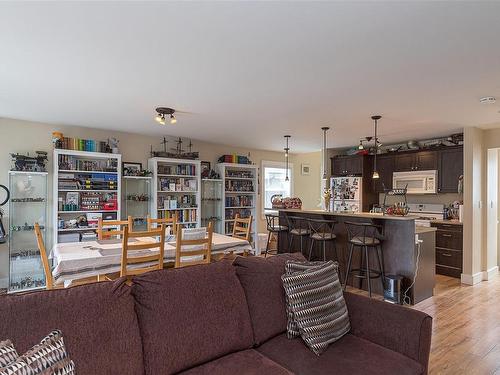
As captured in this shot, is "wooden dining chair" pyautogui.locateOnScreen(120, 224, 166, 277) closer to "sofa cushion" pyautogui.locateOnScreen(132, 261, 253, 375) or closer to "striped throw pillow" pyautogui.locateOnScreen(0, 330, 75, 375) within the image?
"sofa cushion" pyautogui.locateOnScreen(132, 261, 253, 375)

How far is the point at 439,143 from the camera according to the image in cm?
531

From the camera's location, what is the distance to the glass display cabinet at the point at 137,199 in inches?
205

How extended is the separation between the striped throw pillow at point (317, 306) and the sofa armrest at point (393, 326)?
9 centimetres

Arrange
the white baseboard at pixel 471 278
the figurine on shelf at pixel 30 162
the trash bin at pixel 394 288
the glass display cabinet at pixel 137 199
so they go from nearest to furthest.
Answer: the trash bin at pixel 394 288
the figurine on shelf at pixel 30 162
the white baseboard at pixel 471 278
the glass display cabinet at pixel 137 199

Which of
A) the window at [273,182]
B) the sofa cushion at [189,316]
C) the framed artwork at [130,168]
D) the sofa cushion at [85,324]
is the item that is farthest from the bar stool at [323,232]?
the sofa cushion at [85,324]

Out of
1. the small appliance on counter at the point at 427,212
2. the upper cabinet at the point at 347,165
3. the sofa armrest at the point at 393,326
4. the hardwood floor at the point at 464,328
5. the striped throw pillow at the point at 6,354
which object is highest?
the upper cabinet at the point at 347,165

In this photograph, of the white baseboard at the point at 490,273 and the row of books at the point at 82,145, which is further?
the white baseboard at the point at 490,273

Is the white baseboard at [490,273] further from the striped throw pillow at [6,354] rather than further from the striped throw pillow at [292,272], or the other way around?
the striped throw pillow at [6,354]

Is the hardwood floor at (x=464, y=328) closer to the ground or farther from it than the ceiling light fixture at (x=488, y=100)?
closer to the ground

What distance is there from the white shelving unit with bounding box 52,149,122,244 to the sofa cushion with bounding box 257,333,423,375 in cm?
386

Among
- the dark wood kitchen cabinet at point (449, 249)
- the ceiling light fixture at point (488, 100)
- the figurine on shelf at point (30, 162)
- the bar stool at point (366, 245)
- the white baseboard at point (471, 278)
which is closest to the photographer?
the ceiling light fixture at point (488, 100)

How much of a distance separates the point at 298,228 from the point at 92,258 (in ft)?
10.2

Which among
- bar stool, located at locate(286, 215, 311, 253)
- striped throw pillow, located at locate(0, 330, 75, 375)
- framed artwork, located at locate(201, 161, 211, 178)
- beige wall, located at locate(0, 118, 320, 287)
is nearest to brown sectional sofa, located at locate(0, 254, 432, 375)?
striped throw pillow, located at locate(0, 330, 75, 375)

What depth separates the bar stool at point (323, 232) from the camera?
14.0ft
